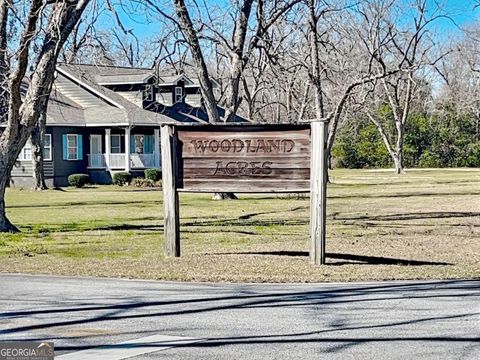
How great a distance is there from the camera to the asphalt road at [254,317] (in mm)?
6902

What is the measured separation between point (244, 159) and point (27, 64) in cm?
669

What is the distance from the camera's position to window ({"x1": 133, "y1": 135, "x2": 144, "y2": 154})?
48.8 meters

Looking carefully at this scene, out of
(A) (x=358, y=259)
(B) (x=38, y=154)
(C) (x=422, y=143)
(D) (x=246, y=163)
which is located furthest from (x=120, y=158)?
(C) (x=422, y=143)

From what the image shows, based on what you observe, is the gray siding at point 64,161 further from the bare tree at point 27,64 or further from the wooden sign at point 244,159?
the wooden sign at point 244,159

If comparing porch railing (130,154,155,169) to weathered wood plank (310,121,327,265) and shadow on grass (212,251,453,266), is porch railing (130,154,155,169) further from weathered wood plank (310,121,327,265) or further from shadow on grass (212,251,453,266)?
weathered wood plank (310,121,327,265)

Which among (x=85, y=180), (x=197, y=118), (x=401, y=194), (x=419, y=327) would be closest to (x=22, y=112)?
(x=419, y=327)

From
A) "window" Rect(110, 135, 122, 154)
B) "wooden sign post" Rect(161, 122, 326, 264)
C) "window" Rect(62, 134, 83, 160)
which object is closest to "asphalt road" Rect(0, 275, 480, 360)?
"wooden sign post" Rect(161, 122, 326, 264)

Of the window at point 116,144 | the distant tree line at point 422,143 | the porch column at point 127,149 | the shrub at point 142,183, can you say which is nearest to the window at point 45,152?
the porch column at point 127,149

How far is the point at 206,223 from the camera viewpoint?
21.7 metres

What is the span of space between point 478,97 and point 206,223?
5664 cm

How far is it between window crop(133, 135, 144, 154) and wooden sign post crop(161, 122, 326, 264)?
116 feet

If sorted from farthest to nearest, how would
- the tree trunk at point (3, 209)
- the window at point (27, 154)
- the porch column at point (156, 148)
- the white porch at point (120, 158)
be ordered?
the porch column at point (156, 148), the white porch at point (120, 158), the window at point (27, 154), the tree trunk at point (3, 209)

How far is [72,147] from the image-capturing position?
46156 mm

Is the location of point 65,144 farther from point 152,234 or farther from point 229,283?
point 229,283
